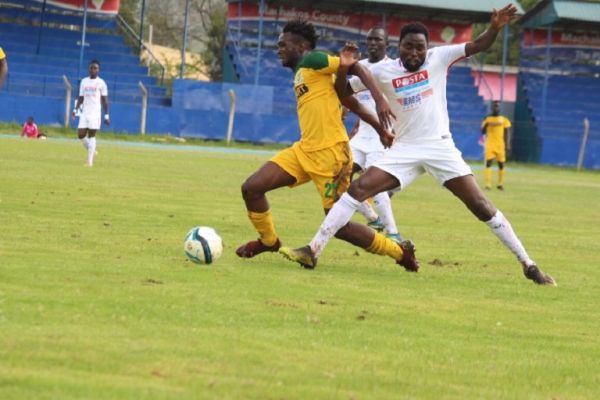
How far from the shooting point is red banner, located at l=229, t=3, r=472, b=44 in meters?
55.7

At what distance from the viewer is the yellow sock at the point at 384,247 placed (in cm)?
1136

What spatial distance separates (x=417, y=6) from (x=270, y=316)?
158 ft

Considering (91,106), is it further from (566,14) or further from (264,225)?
(566,14)

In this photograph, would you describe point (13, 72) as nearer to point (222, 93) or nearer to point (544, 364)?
point (222, 93)

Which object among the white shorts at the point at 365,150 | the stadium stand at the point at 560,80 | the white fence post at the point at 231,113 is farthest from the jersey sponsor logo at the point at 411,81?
the stadium stand at the point at 560,80

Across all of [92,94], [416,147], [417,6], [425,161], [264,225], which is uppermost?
[417,6]

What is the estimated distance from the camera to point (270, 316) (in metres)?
8.02

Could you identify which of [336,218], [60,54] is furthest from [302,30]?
[60,54]

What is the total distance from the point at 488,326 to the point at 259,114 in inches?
1641

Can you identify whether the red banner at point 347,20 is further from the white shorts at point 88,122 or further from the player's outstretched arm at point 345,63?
the player's outstretched arm at point 345,63

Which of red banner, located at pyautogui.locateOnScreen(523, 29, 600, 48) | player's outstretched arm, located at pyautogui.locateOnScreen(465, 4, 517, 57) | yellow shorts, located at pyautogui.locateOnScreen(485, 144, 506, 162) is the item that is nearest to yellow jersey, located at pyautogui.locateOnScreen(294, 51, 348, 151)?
player's outstretched arm, located at pyautogui.locateOnScreen(465, 4, 517, 57)

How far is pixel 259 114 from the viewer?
49.9m

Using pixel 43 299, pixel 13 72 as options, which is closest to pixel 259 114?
pixel 13 72

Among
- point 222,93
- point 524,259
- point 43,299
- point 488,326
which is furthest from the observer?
point 222,93
